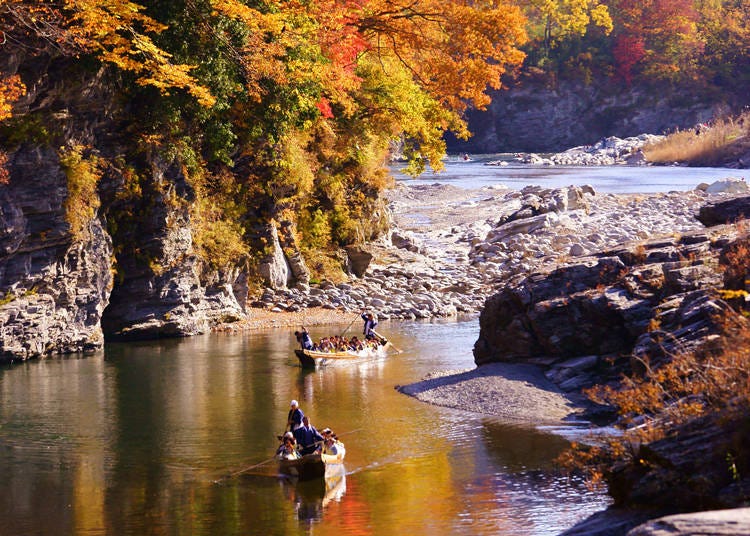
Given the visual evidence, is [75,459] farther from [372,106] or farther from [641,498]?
[372,106]

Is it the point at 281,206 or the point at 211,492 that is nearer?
the point at 211,492

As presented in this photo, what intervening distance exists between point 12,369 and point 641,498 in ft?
75.9

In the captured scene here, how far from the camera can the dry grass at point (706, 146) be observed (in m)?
92.9

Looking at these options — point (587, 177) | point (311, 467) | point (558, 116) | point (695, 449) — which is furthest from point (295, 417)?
point (558, 116)

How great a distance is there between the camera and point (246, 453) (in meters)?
23.0

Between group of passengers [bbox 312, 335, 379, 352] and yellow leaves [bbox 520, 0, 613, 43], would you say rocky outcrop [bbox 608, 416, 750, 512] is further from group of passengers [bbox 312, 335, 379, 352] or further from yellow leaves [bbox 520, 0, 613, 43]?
yellow leaves [bbox 520, 0, 613, 43]

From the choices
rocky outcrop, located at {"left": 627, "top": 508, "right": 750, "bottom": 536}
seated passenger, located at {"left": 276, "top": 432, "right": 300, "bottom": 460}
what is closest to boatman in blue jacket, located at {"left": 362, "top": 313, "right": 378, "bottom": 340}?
seated passenger, located at {"left": 276, "top": 432, "right": 300, "bottom": 460}

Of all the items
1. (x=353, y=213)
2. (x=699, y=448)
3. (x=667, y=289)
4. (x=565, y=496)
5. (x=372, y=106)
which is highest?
(x=372, y=106)

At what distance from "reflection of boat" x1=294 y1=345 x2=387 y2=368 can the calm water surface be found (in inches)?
16.5

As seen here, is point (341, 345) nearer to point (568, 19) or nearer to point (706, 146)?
point (706, 146)

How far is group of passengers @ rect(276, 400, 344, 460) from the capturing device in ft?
70.4

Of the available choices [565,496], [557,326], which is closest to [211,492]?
[565,496]

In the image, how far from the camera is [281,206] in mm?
44750

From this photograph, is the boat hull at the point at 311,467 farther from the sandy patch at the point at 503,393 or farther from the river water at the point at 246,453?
the sandy patch at the point at 503,393
